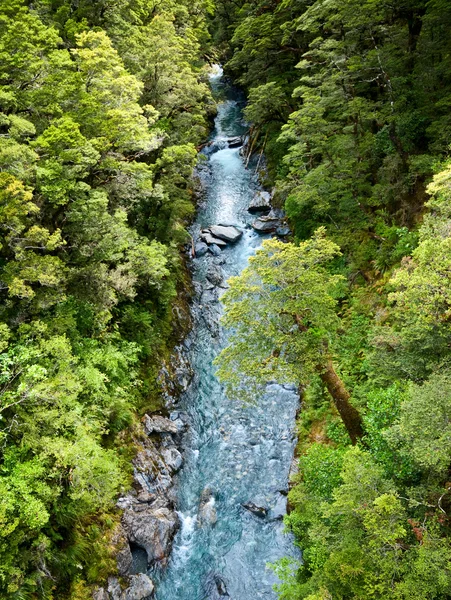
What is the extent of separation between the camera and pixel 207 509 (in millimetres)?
14562

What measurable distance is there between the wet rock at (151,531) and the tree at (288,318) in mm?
5908

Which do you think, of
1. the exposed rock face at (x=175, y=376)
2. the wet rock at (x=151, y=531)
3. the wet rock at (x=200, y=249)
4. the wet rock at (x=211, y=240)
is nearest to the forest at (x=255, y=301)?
the exposed rock face at (x=175, y=376)

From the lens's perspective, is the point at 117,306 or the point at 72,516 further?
the point at 117,306

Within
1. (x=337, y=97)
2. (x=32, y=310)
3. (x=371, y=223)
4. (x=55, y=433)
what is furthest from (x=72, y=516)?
(x=337, y=97)

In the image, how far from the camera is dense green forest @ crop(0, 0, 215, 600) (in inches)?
404

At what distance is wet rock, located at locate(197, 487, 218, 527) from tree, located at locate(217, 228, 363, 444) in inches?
230

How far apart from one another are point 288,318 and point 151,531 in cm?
835

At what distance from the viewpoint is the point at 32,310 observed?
12.4 m

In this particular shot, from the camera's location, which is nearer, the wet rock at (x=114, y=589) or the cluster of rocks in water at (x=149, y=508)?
the wet rock at (x=114, y=589)

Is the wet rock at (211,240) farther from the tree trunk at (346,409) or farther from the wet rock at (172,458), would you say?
the tree trunk at (346,409)

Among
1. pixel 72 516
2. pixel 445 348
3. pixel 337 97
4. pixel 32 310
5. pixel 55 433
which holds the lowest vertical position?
pixel 72 516

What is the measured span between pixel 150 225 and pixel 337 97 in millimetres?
11117

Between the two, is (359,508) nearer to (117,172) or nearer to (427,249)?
(427,249)

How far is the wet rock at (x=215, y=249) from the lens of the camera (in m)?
26.3
